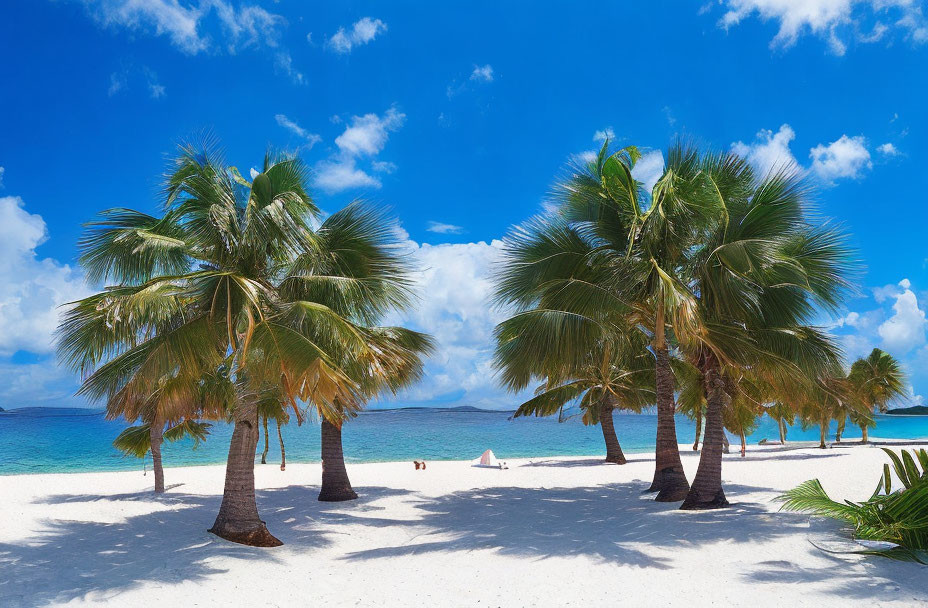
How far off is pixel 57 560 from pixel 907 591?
33.3 feet

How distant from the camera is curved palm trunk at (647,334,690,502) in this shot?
11867 millimetres

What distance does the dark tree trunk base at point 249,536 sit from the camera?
344 inches

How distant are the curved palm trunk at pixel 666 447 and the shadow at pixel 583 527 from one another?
0.46 m

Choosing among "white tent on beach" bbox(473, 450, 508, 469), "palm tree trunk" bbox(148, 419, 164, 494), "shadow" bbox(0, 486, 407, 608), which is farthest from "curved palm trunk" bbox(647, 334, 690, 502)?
"palm tree trunk" bbox(148, 419, 164, 494)

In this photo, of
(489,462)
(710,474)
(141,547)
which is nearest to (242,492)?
(141,547)

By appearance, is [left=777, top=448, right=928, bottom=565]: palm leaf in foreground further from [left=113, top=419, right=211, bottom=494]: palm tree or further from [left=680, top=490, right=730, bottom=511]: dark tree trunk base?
[left=113, top=419, right=211, bottom=494]: palm tree

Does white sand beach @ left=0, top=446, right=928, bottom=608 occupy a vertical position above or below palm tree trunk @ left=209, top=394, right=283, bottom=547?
below

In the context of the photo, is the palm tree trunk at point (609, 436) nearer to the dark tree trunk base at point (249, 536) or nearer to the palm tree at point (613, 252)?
the palm tree at point (613, 252)

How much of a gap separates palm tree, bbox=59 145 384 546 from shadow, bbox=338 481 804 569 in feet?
9.15

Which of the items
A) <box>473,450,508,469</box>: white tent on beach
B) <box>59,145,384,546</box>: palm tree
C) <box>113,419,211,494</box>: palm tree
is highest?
<box>59,145,384,546</box>: palm tree

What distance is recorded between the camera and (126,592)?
20.9ft

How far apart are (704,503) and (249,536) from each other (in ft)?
26.0

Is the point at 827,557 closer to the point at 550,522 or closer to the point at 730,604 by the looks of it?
the point at 730,604

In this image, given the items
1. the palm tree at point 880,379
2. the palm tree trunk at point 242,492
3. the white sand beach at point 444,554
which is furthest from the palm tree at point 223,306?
the palm tree at point 880,379
